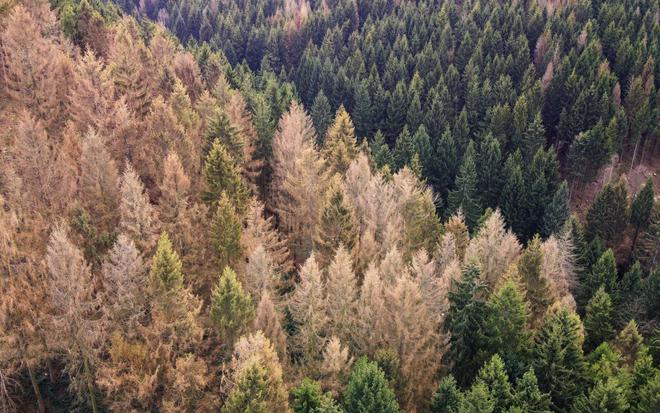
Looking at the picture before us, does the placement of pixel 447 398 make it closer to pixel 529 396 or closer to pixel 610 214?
pixel 529 396

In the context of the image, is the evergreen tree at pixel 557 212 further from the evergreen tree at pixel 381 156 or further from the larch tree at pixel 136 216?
the larch tree at pixel 136 216

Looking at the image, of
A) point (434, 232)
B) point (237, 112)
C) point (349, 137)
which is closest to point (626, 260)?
point (434, 232)

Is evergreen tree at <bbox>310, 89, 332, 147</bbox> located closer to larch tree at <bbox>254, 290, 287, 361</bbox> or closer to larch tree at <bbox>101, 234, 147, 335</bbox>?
larch tree at <bbox>254, 290, 287, 361</bbox>

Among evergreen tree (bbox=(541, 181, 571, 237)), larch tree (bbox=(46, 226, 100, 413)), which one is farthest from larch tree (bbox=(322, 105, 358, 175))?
larch tree (bbox=(46, 226, 100, 413))

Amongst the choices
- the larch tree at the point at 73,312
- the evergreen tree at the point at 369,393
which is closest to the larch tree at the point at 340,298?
the evergreen tree at the point at 369,393

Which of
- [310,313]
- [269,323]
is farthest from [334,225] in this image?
[269,323]
